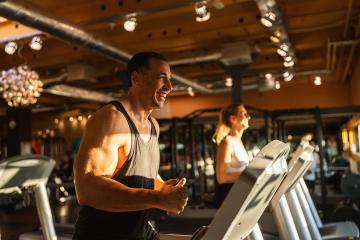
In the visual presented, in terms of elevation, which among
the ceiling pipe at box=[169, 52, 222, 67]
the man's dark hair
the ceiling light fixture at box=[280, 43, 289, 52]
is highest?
the ceiling pipe at box=[169, 52, 222, 67]

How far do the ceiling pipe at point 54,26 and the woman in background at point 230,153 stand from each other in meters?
2.01

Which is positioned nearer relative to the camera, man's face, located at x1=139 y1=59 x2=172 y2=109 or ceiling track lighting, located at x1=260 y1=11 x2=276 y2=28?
man's face, located at x1=139 y1=59 x2=172 y2=109

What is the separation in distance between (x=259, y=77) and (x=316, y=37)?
2460 millimetres

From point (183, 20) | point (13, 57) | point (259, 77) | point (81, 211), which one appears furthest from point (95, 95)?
point (81, 211)

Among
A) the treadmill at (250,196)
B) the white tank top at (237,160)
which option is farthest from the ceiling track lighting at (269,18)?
the treadmill at (250,196)

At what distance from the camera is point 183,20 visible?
546 centimetres

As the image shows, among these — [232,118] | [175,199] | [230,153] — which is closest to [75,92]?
[232,118]

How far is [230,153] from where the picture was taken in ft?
10.3

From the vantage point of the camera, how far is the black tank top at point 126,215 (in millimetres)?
1548

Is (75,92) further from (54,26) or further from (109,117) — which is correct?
(109,117)

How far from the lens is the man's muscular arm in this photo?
1.38 meters

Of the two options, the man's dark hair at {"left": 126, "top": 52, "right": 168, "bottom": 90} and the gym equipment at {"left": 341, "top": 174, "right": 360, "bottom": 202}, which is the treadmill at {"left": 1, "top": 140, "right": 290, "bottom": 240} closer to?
the man's dark hair at {"left": 126, "top": 52, "right": 168, "bottom": 90}

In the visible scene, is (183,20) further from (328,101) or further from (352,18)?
(328,101)

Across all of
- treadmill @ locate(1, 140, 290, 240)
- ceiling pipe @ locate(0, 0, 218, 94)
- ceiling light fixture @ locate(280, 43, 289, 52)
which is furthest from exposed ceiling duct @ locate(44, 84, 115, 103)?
treadmill @ locate(1, 140, 290, 240)
